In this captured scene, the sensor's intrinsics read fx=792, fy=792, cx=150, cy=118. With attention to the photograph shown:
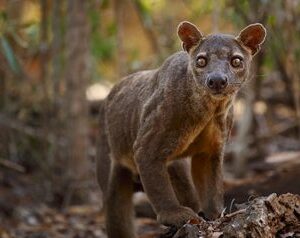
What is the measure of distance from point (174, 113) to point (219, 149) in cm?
48

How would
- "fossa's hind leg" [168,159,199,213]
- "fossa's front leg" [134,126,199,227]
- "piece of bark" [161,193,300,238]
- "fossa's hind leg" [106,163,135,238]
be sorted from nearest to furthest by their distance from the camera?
1. "piece of bark" [161,193,300,238]
2. "fossa's front leg" [134,126,199,227]
3. "fossa's hind leg" [168,159,199,213]
4. "fossa's hind leg" [106,163,135,238]

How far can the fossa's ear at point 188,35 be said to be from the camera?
572cm

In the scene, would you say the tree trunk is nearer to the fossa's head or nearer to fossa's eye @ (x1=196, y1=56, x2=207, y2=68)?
the fossa's head

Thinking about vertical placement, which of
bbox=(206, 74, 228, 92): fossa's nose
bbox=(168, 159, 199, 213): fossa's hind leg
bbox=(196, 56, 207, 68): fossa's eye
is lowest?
bbox=(168, 159, 199, 213): fossa's hind leg

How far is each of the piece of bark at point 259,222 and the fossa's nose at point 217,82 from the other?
0.87 metres

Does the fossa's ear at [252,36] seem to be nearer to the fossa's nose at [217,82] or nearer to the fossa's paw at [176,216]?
the fossa's nose at [217,82]

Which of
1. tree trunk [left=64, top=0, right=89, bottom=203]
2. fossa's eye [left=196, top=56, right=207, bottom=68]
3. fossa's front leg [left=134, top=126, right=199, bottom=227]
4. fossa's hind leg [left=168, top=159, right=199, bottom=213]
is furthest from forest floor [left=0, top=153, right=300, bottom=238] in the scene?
fossa's eye [left=196, top=56, right=207, bottom=68]

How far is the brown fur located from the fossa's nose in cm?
3

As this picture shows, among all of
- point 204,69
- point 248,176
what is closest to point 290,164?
point 248,176

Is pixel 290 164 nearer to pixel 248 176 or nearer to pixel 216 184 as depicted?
pixel 248 176

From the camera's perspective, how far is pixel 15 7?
10.4 meters

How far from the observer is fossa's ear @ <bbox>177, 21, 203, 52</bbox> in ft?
18.8

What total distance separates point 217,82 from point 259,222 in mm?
1121

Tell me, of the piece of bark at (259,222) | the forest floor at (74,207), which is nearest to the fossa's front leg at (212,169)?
the piece of bark at (259,222)
